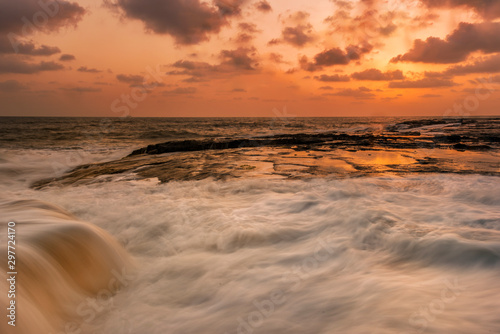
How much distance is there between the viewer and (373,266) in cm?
352

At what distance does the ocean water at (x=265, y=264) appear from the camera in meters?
2.67

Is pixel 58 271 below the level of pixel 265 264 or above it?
above

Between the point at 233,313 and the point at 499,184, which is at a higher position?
the point at 499,184

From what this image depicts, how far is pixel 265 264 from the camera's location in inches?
152

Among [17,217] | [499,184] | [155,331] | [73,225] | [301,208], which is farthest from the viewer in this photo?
[499,184]

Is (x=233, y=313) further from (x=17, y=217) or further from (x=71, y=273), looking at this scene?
(x=17, y=217)

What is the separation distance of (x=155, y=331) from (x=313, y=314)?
52.3 inches

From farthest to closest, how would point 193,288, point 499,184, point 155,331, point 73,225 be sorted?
point 499,184 < point 73,225 < point 193,288 < point 155,331

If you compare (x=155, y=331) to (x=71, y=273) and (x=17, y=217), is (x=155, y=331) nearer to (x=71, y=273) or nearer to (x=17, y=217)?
(x=71, y=273)

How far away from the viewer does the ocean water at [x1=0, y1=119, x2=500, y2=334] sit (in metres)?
2.67

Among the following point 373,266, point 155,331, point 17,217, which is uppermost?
point 17,217

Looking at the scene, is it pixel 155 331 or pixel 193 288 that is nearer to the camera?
pixel 155 331

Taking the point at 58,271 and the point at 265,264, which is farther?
the point at 265,264

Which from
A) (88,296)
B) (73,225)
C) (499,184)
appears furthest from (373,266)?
(499,184)
